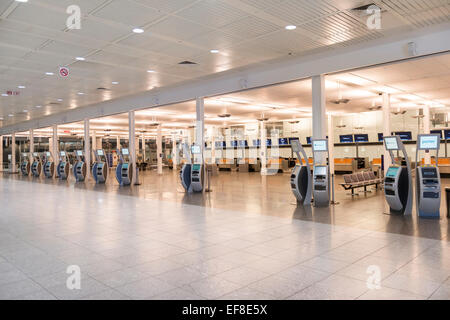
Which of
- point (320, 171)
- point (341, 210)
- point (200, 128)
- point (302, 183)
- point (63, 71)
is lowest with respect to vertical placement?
point (341, 210)

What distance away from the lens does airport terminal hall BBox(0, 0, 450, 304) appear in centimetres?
345

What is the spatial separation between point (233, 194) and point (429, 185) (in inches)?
223

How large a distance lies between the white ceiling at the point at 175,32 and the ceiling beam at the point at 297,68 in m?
0.41

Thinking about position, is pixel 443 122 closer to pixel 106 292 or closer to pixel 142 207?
pixel 142 207

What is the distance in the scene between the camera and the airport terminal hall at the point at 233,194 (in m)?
3.45

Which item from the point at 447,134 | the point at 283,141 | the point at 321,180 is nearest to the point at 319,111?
the point at 321,180

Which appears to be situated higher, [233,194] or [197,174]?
[197,174]

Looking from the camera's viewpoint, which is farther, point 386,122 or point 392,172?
point 386,122

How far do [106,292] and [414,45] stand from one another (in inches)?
280

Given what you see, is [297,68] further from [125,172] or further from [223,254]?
[125,172]

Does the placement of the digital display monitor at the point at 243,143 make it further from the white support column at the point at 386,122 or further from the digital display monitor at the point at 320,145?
the digital display monitor at the point at 320,145

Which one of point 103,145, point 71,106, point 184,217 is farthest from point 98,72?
point 103,145

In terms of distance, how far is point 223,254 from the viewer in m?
4.35

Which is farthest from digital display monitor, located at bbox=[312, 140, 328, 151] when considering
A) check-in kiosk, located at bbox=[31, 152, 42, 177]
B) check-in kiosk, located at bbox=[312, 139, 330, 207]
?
check-in kiosk, located at bbox=[31, 152, 42, 177]
